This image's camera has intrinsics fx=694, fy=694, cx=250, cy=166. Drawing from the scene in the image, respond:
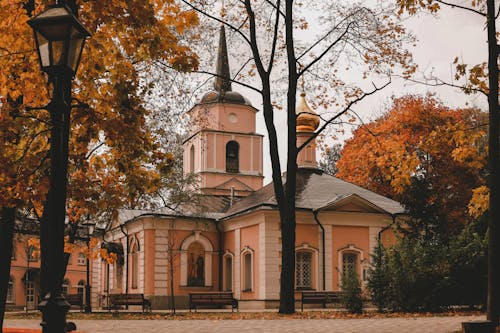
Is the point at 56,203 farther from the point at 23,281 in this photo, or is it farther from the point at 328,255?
the point at 23,281

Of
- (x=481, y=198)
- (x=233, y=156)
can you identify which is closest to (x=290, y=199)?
(x=481, y=198)

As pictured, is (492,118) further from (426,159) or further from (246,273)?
(426,159)

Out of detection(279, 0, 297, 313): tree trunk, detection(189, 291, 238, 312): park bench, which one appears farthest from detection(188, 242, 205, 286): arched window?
detection(279, 0, 297, 313): tree trunk

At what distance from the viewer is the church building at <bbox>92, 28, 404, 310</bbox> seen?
2966 centimetres

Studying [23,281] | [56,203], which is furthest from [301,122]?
[23,281]

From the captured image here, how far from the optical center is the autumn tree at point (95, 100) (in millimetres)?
10195

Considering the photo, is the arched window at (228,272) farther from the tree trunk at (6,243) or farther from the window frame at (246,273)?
the tree trunk at (6,243)

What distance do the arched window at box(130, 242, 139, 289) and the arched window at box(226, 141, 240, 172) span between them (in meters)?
10.7

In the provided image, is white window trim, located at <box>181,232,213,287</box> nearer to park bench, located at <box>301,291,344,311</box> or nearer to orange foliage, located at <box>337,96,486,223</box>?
orange foliage, located at <box>337,96,486,223</box>

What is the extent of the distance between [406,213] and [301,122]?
26.7 feet

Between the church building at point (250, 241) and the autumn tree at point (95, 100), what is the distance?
14.0 meters

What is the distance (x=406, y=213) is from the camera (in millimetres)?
30109

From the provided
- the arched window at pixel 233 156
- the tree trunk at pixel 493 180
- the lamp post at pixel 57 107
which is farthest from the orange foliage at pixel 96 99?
the arched window at pixel 233 156

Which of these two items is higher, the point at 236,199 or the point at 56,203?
the point at 236,199
